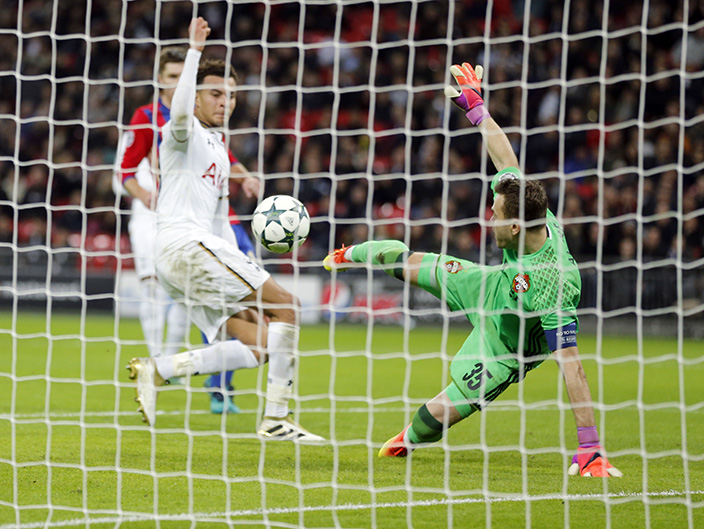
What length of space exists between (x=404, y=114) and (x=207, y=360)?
11027 mm

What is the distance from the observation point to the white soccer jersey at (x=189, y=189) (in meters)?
5.65

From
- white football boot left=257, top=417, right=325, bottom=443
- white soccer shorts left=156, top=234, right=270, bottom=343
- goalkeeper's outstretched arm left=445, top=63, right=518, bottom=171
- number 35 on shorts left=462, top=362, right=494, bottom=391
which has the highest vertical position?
goalkeeper's outstretched arm left=445, top=63, right=518, bottom=171

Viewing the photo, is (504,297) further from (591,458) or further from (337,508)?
(337,508)

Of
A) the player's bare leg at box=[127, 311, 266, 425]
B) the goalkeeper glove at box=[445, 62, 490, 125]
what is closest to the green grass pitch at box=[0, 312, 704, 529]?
the player's bare leg at box=[127, 311, 266, 425]

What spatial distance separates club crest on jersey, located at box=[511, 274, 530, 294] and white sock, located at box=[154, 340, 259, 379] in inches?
67.2

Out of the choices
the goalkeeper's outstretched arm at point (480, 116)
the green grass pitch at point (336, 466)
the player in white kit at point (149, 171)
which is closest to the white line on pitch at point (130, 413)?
the green grass pitch at point (336, 466)

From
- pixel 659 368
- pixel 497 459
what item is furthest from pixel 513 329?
pixel 659 368

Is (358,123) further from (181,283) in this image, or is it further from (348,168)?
(181,283)

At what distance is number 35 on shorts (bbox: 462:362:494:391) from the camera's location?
4914mm

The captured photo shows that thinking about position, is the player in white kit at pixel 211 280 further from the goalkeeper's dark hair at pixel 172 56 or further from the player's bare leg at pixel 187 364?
the goalkeeper's dark hair at pixel 172 56

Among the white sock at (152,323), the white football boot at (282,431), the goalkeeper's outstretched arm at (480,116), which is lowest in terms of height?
the white sock at (152,323)

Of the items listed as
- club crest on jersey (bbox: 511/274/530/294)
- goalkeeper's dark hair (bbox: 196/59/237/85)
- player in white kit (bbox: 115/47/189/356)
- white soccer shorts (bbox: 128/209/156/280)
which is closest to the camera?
club crest on jersey (bbox: 511/274/530/294)

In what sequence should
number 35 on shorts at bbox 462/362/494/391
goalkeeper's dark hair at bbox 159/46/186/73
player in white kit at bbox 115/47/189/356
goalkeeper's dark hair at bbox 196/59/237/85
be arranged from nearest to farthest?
number 35 on shorts at bbox 462/362/494/391 → goalkeeper's dark hair at bbox 196/59/237/85 → player in white kit at bbox 115/47/189/356 → goalkeeper's dark hair at bbox 159/46/186/73

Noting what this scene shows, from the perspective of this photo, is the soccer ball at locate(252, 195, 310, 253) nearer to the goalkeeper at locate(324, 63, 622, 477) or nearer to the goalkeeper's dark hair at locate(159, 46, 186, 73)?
the goalkeeper at locate(324, 63, 622, 477)
